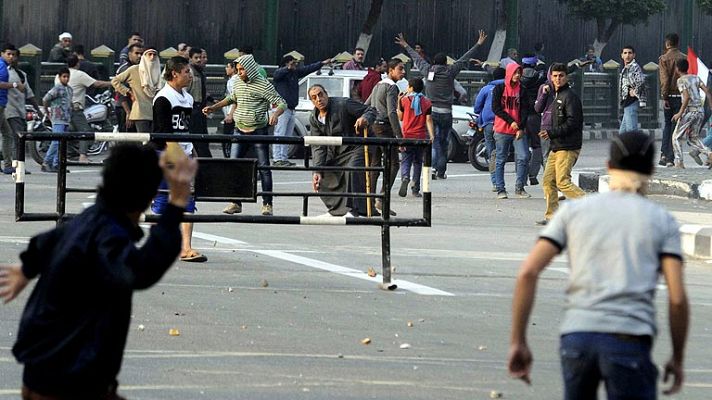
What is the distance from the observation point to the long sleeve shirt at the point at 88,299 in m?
4.38

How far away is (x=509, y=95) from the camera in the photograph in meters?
18.5

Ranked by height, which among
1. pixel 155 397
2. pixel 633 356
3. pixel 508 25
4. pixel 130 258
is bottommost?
pixel 155 397

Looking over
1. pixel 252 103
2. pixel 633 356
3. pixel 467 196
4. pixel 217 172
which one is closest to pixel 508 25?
pixel 467 196

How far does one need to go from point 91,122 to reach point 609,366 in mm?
19584

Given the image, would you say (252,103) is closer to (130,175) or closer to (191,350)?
(191,350)

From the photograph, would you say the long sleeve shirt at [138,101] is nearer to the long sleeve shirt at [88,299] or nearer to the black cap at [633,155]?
the black cap at [633,155]

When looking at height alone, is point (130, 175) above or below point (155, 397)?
above

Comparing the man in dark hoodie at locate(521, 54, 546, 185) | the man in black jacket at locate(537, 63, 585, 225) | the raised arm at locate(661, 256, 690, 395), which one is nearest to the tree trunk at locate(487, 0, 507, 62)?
the man in dark hoodie at locate(521, 54, 546, 185)

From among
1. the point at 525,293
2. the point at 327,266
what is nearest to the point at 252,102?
the point at 327,266

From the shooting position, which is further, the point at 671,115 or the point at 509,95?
the point at 671,115

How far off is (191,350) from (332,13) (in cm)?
3512

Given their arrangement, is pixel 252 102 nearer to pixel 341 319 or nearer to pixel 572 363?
pixel 341 319

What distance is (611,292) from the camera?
15.6ft

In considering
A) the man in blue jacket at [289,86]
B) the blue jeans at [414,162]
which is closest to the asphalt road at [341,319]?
the blue jeans at [414,162]
